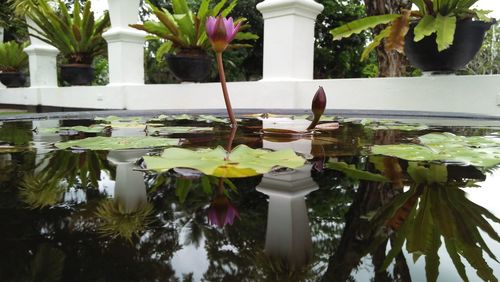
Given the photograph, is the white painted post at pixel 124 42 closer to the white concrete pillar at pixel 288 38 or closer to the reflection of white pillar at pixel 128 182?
the white concrete pillar at pixel 288 38

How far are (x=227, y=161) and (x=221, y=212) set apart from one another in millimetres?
190

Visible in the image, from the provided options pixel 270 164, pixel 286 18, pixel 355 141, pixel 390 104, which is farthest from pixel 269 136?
pixel 286 18

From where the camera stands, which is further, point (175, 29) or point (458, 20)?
point (175, 29)

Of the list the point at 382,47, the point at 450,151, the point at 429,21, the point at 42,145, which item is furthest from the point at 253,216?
the point at 382,47

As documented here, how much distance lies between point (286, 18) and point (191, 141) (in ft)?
6.33

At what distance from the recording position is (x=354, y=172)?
525mm

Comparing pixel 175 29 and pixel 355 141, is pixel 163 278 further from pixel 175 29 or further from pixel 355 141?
pixel 175 29

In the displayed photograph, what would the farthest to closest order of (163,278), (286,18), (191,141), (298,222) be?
(286,18) < (191,141) < (298,222) < (163,278)

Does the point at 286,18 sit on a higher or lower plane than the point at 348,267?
higher

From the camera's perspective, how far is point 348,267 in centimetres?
23

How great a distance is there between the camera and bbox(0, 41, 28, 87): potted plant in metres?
5.98

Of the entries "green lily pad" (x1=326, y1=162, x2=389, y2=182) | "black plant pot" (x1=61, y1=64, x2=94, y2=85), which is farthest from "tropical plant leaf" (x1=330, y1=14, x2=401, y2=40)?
"black plant pot" (x1=61, y1=64, x2=94, y2=85)

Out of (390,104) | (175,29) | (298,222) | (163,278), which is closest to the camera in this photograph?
(163,278)

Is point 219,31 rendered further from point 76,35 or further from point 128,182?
point 76,35
